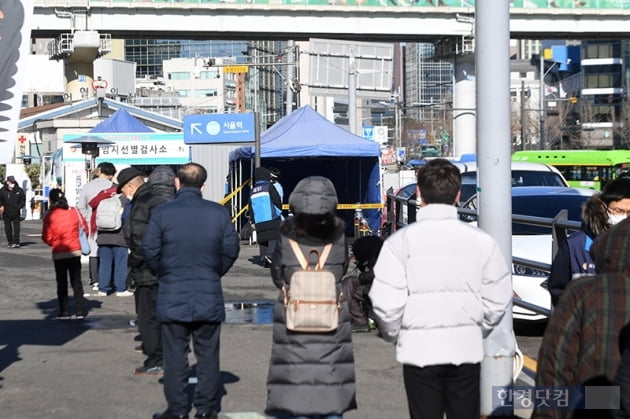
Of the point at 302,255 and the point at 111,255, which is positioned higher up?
the point at 302,255

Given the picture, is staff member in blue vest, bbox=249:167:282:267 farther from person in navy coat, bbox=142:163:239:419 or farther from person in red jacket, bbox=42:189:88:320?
person in navy coat, bbox=142:163:239:419

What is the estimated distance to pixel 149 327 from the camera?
9.60 meters

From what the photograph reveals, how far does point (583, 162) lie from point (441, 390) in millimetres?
49317

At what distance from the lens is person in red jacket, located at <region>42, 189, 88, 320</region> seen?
43.7ft

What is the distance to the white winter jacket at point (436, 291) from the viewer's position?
529cm

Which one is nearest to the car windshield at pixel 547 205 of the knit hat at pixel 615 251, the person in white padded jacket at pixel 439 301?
the person in white padded jacket at pixel 439 301

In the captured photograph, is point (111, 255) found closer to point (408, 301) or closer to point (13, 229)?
point (408, 301)

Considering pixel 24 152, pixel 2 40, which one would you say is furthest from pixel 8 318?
pixel 24 152

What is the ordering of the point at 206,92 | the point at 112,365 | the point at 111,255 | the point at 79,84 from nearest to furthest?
the point at 112,365, the point at 111,255, the point at 79,84, the point at 206,92

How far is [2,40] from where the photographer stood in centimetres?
784

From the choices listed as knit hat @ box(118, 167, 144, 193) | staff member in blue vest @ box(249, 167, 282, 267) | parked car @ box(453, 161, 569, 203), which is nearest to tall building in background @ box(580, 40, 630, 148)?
parked car @ box(453, 161, 569, 203)

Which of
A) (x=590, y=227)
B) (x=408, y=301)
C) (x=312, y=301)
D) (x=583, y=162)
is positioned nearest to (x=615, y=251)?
(x=408, y=301)

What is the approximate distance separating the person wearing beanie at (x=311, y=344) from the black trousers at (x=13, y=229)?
2383cm

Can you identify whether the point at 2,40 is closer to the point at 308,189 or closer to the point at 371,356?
the point at 308,189
